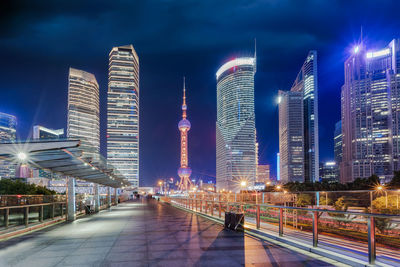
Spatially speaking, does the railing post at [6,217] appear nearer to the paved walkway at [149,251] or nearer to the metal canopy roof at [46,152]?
the paved walkway at [149,251]

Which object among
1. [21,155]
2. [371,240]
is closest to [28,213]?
[21,155]

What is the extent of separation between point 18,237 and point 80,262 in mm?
5700

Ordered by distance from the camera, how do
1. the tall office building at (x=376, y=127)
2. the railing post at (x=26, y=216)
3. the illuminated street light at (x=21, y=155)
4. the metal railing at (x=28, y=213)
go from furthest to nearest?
the tall office building at (x=376, y=127) → the railing post at (x=26, y=216) → the metal railing at (x=28, y=213) → the illuminated street light at (x=21, y=155)

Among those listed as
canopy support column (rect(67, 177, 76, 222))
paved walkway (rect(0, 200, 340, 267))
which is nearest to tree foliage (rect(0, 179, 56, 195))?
canopy support column (rect(67, 177, 76, 222))

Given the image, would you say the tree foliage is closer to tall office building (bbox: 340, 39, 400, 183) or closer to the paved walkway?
the paved walkway

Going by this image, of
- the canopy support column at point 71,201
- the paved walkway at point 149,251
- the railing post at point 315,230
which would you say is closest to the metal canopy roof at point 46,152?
the paved walkway at point 149,251

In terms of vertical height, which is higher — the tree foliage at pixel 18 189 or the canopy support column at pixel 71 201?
the canopy support column at pixel 71 201

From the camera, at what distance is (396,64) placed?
194 m

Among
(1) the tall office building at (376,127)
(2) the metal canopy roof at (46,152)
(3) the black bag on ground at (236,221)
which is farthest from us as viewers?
(1) the tall office building at (376,127)

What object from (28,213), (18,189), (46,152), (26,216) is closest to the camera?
(46,152)

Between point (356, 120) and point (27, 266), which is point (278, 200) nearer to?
point (27, 266)

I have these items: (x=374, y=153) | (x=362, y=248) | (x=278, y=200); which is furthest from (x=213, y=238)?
(x=374, y=153)

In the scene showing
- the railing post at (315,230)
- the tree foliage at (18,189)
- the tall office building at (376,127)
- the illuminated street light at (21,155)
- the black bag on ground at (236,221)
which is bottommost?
the tree foliage at (18,189)

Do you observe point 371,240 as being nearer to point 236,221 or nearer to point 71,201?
A: point 236,221
